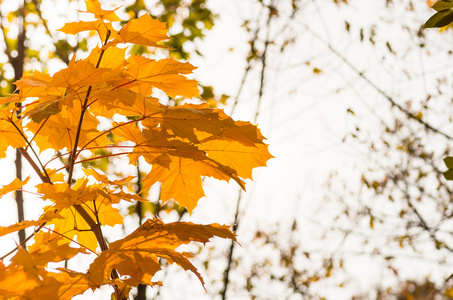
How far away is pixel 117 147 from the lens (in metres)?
1.06

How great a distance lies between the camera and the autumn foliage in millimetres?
872

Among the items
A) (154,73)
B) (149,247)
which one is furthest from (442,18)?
(149,247)

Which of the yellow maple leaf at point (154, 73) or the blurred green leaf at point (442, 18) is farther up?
the yellow maple leaf at point (154, 73)

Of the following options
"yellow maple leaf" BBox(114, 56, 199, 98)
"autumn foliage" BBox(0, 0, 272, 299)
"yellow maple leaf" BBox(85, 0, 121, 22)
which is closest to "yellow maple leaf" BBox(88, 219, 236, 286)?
"autumn foliage" BBox(0, 0, 272, 299)

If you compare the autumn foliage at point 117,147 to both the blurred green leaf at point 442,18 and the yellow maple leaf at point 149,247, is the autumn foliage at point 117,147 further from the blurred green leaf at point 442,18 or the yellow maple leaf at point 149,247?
the blurred green leaf at point 442,18

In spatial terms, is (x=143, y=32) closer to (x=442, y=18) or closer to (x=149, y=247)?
(x=149, y=247)

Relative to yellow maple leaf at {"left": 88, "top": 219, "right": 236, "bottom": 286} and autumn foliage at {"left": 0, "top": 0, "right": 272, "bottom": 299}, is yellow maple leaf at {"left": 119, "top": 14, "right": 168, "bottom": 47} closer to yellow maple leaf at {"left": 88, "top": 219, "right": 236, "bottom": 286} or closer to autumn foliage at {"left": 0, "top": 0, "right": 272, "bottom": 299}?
autumn foliage at {"left": 0, "top": 0, "right": 272, "bottom": 299}

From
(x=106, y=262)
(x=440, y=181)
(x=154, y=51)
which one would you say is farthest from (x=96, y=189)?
(x=440, y=181)

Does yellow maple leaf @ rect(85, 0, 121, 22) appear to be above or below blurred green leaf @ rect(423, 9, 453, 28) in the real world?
above

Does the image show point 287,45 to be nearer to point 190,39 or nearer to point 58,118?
point 190,39

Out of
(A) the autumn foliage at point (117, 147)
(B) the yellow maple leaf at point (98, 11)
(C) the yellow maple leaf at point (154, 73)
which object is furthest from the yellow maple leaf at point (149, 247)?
(B) the yellow maple leaf at point (98, 11)

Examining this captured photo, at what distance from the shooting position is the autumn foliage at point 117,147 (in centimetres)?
87

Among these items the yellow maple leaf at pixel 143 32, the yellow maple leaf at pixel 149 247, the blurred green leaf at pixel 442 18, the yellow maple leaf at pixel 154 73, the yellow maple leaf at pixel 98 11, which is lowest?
the yellow maple leaf at pixel 149 247

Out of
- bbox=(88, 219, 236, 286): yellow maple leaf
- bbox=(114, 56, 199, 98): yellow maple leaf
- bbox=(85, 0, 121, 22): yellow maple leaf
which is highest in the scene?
bbox=(85, 0, 121, 22): yellow maple leaf
